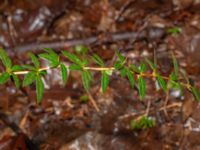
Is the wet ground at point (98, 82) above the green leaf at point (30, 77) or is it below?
below

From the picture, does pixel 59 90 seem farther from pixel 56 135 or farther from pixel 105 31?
pixel 105 31

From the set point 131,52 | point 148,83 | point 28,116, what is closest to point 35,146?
point 28,116

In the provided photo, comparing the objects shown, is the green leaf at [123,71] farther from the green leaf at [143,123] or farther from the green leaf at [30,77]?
the green leaf at [143,123]

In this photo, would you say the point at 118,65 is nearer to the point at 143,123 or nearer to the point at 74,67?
the point at 74,67

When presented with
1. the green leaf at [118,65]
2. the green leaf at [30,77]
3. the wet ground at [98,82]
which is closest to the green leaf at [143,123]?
the wet ground at [98,82]

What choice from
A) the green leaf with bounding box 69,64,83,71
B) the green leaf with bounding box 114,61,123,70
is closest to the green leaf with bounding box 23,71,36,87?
the green leaf with bounding box 69,64,83,71

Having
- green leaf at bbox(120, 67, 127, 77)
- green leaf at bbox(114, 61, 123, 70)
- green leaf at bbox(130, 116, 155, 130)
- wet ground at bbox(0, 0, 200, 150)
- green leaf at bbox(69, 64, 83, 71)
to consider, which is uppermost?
green leaf at bbox(69, 64, 83, 71)

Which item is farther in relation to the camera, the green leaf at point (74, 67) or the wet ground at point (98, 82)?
the wet ground at point (98, 82)

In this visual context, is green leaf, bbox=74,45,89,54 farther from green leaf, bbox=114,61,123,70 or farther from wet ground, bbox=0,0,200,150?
green leaf, bbox=114,61,123,70
